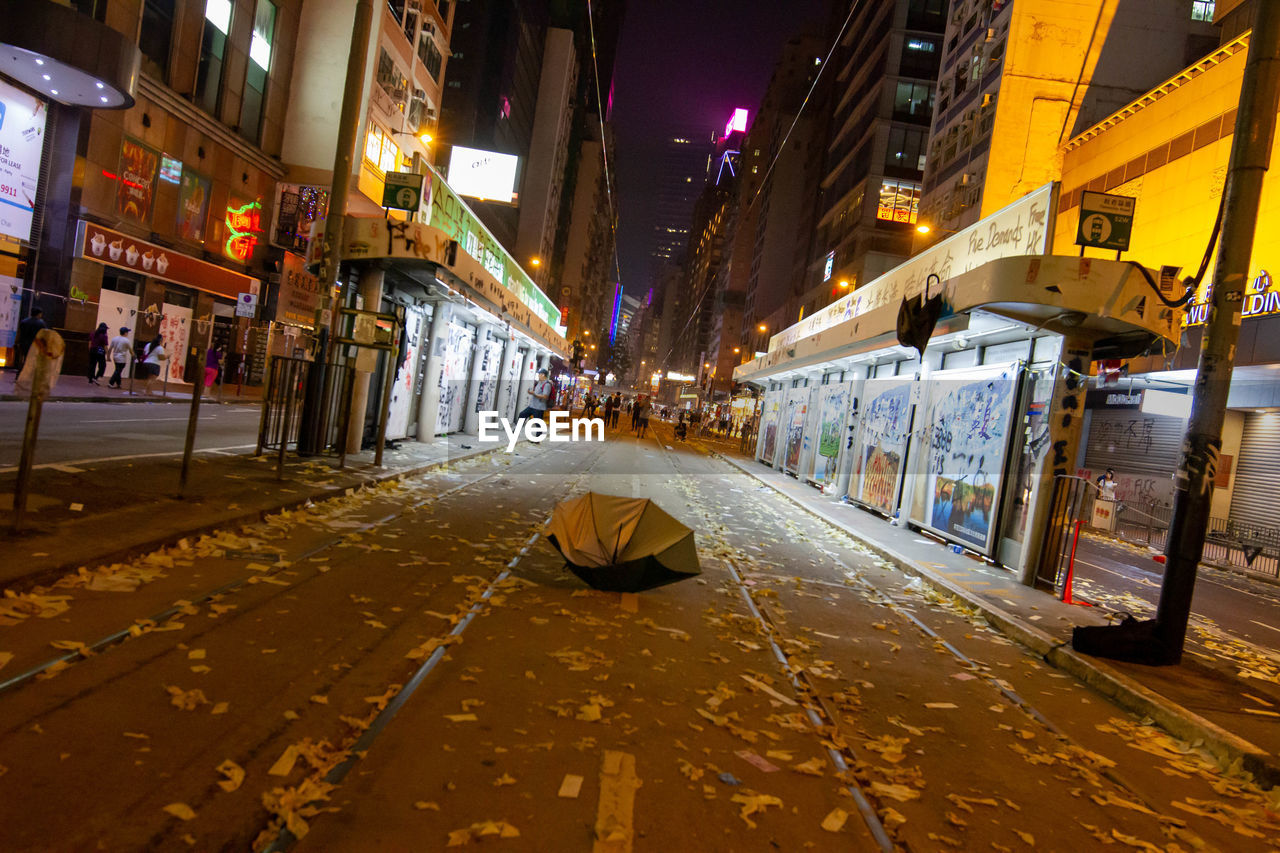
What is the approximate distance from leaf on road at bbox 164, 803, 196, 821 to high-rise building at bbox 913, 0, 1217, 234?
42.3 meters

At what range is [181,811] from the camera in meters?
2.86

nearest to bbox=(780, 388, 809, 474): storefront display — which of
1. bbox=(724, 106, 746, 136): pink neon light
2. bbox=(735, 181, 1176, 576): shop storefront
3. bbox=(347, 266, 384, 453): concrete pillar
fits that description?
bbox=(735, 181, 1176, 576): shop storefront

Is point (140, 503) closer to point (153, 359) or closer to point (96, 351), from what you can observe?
point (96, 351)

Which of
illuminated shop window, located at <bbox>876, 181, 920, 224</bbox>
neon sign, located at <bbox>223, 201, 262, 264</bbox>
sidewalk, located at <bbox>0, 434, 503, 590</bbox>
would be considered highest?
illuminated shop window, located at <bbox>876, 181, 920, 224</bbox>

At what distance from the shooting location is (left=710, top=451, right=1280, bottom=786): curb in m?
5.02

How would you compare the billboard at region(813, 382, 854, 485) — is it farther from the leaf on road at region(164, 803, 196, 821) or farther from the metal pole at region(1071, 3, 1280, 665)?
the leaf on road at region(164, 803, 196, 821)

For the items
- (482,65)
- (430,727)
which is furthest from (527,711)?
(482,65)

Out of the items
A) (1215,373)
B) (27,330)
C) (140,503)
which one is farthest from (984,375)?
(27,330)

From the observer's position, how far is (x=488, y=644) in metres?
5.28

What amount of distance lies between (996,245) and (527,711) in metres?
11.4

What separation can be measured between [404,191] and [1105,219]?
11.3 m

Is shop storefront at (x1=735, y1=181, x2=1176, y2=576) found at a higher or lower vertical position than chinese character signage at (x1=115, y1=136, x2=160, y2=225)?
lower

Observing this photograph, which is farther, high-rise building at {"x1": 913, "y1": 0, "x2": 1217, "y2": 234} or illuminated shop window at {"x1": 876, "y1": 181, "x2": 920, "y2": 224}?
illuminated shop window at {"x1": 876, "y1": 181, "x2": 920, "y2": 224}

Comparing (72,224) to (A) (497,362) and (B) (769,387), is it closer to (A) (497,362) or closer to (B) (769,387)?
(A) (497,362)
